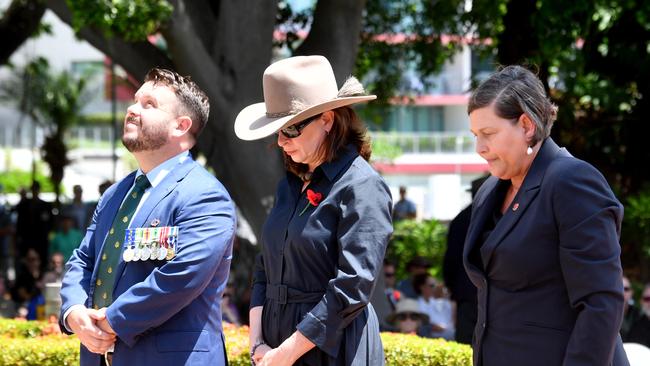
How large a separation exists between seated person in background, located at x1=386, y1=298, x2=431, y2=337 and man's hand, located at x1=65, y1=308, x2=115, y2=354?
20.6ft

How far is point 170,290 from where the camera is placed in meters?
3.78

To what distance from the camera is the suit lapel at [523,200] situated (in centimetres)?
337

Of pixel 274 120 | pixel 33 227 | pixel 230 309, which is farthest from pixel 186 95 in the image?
pixel 33 227

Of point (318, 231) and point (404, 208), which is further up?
point (318, 231)

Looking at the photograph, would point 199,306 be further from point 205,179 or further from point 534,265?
point 534,265

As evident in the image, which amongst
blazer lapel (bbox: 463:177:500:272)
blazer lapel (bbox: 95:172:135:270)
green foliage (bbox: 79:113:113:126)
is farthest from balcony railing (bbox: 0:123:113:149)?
blazer lapel (bbox: 463:177:500:272)

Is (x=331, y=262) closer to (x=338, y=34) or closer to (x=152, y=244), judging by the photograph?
(x=152, y=244)

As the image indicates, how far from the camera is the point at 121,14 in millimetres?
8367

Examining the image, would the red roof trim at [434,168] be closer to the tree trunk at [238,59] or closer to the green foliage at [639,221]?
the green foliage at [639,221]

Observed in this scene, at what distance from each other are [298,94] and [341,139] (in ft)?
0.82

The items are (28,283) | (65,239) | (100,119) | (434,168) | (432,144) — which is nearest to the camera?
(28,283)

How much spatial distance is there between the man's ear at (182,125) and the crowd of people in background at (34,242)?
7.34 meters

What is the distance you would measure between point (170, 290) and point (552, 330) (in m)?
1.44

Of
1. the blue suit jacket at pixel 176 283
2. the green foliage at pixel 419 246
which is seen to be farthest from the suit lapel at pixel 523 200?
the green foliage at pixel 419 246
